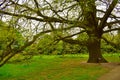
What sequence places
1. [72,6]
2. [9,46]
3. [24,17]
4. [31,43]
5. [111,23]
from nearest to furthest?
[9,46] → [31,43] → [24,17] → [72,6] → [111,23]

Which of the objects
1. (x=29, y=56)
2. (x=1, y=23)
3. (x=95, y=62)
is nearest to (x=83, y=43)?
(x=95, y=62)

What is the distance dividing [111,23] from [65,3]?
355 inches

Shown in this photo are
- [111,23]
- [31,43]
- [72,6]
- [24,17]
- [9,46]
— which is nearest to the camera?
[9,46]

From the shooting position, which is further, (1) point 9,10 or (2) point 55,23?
(2) point 55,23

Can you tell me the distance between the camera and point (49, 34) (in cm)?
2242

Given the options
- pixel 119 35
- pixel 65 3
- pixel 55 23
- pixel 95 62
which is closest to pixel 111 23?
pixel 119 35

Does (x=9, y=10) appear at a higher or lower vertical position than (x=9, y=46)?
higher

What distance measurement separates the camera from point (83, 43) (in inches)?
1144

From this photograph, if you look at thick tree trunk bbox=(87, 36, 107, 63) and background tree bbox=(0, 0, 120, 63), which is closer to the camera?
background tree bbox=(0, 0, 120, 63)

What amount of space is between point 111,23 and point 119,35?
5.23 ft

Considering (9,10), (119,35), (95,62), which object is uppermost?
(9,10)

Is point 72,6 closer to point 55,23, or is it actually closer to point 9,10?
point 55,23

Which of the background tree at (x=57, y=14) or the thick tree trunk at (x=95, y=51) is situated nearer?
the background tree at (x=57, y=14)

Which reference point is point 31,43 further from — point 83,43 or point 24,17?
point 83,43
